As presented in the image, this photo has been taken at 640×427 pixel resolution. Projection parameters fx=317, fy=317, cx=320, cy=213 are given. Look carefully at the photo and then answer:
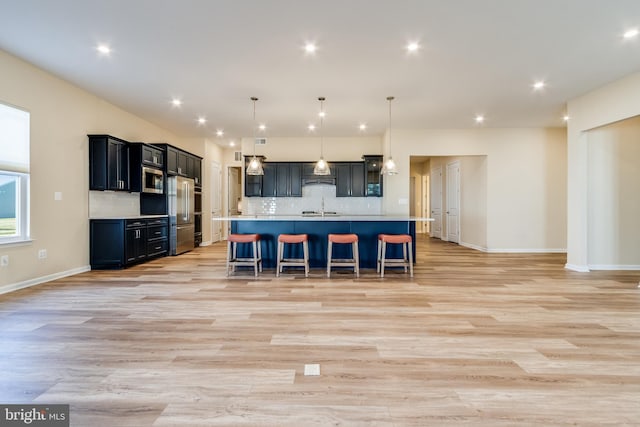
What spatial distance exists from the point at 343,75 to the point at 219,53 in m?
1.59

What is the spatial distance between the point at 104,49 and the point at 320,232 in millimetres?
3675

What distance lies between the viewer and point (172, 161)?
22.4 feet

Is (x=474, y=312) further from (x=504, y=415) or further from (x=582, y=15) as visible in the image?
(x=582, y=15)

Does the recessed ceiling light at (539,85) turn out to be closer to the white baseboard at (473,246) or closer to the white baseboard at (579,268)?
the white baseboard at (579,268)

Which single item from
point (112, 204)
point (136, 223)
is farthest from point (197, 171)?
point (136, 223)

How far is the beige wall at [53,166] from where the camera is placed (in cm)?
392

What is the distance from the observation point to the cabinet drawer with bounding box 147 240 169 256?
19.4ft

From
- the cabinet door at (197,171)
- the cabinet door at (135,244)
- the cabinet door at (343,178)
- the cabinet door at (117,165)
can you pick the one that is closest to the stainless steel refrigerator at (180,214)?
the cabinet door at (197,171)

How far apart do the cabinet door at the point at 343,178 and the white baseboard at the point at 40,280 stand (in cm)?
512

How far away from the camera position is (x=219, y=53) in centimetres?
367

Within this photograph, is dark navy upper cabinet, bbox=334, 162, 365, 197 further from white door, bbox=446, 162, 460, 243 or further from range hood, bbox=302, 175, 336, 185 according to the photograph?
white door, bbox=446, 162, 460, 243

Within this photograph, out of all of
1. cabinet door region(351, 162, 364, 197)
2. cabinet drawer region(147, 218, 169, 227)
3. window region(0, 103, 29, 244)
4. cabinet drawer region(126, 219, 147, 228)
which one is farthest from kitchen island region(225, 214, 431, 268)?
window region(0, 103, 29, 244)

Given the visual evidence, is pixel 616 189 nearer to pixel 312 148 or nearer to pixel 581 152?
pixel 581 152

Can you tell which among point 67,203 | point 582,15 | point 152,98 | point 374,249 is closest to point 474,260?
point 374,249
